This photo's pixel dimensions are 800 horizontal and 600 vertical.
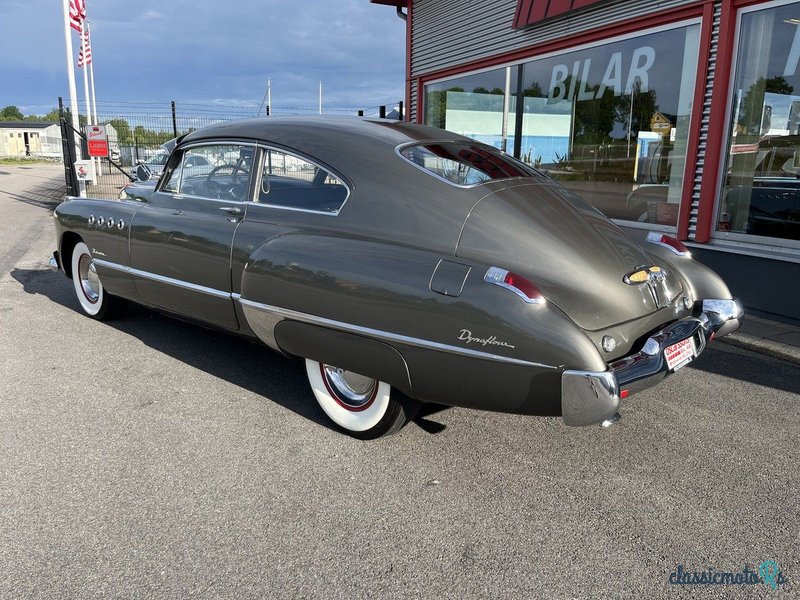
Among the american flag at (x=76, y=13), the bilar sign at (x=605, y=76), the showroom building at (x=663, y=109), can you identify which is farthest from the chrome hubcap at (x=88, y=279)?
the american flag at (x=76, y=13)

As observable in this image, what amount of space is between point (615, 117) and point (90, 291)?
245 inches

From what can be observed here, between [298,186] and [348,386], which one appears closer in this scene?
[348,386]

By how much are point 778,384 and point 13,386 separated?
16.4 feet

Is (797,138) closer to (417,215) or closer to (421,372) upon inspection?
(417,215)

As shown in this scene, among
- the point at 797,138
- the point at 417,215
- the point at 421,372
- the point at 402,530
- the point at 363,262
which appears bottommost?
the point at 402,530

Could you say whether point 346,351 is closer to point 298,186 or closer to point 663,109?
point 298,186

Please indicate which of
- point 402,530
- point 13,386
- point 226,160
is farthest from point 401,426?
point 13,386

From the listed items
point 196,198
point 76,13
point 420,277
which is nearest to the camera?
point 420,277

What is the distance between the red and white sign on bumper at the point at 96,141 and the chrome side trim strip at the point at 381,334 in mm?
12638

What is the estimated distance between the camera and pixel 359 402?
10.9 ft

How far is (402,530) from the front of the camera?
2.50 meters

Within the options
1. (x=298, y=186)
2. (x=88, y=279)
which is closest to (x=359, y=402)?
(x=298, y=186)

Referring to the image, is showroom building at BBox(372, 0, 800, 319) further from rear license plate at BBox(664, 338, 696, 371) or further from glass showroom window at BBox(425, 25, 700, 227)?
rear license plate at BBox(664, 338, 696, 371)

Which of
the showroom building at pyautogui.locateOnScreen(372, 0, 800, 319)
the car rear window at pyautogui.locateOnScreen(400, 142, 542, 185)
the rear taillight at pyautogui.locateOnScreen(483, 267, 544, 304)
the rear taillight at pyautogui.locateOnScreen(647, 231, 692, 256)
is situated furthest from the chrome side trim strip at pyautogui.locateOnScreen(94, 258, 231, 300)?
the showroom building at pyautogui.locateOnScreen(372, 0, 800, 319)
